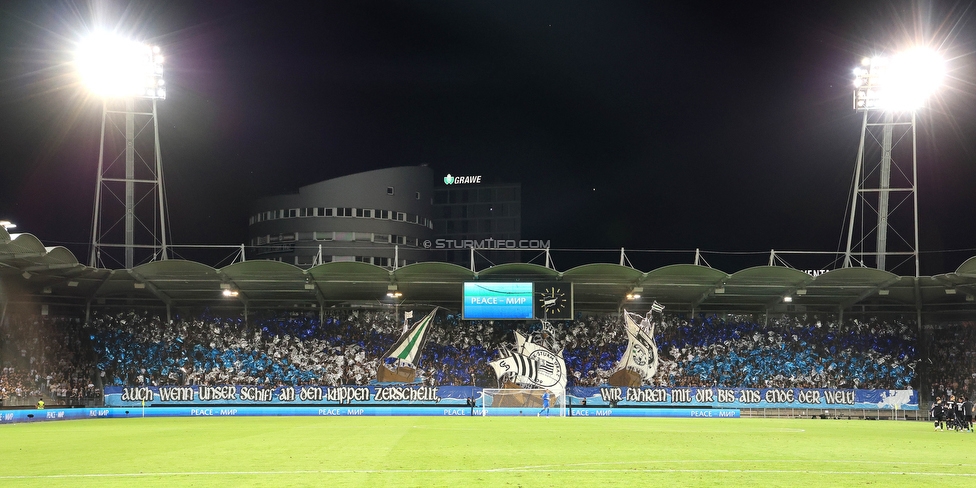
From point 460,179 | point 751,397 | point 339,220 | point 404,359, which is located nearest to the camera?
point 751,397

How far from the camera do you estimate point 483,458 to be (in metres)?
17.3

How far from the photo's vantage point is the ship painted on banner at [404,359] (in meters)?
43.8

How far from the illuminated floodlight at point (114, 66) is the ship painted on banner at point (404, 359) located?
1778cm

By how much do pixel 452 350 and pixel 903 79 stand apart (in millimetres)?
27220

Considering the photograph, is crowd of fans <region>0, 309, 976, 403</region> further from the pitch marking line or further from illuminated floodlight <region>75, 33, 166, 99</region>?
the pitch marking line

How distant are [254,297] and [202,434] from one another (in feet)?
71.7

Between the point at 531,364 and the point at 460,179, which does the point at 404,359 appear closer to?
the point at 531,364

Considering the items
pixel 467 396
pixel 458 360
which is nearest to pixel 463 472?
pixel 467 396

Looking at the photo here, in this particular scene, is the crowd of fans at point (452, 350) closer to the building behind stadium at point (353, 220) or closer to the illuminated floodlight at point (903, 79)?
the illuminated floodlight at point (903, 79)

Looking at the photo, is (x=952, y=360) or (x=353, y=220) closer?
(x=952, y=360)

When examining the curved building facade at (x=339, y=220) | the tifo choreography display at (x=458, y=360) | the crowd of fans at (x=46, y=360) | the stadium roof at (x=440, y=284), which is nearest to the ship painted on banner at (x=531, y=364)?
the tifo choreography display at (x=458, y=360)

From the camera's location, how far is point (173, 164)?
60.1 metres

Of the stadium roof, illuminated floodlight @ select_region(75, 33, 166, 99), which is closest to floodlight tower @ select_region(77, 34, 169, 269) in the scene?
illuminated floodlight @ select_region(75, 33, 166, 99)

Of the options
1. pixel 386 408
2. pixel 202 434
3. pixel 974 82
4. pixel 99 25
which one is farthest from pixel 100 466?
pixel 974 82
